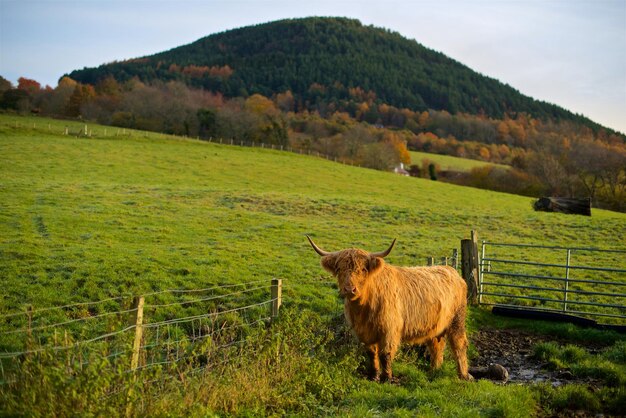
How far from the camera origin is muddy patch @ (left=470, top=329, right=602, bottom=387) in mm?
8211

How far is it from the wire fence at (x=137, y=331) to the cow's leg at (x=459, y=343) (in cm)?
280

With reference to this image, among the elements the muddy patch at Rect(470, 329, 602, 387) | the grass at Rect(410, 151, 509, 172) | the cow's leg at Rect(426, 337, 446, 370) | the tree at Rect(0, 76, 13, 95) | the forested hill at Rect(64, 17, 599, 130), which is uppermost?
the forested hill at Rect(64, 17, 599, 130)

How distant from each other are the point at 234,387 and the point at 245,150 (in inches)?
1854

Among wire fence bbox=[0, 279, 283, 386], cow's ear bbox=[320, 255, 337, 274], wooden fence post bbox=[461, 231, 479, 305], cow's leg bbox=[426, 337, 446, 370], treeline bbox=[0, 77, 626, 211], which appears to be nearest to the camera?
wire fence bbox=[0, 279, 283, 386]

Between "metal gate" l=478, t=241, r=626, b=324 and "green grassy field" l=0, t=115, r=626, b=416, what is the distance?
5.37ft

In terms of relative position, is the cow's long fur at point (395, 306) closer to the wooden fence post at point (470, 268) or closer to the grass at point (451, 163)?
the wooden fence post at point (470, 268)

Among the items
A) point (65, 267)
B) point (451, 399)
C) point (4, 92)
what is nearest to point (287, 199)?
point (65, 267)

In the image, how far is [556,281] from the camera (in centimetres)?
1669

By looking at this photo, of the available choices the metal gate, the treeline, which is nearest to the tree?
the treeline

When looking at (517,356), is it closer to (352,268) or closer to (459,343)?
(459,343)

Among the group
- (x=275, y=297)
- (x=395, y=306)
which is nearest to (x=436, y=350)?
(x=395, y=306)

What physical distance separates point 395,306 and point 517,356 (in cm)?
337

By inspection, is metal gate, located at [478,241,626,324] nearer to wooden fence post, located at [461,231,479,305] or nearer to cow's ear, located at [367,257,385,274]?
wooden fence post, located at [461,231,479,305]

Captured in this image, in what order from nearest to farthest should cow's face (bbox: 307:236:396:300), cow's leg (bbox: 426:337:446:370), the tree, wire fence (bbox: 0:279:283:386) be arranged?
1. wire fence (bbox: 0:279:283:386)
2. cow's face (bbox: 307:236:396:300)
3. cow's leg (bbox: 426:337:446:370)
4. the tree
